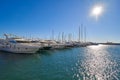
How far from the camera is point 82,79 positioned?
603 inches

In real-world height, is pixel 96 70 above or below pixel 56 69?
below

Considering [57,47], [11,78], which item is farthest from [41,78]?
[57,47]

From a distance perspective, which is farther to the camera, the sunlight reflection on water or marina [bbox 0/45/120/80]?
the sunlight reflection on water

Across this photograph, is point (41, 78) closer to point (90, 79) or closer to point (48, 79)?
point (48, 79)

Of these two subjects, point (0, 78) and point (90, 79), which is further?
point (90, 79)

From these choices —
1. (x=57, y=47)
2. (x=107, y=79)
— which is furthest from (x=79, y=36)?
(x=107, y=79)

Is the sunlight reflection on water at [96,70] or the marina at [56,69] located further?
the sunlight reflection on water at [96,70]

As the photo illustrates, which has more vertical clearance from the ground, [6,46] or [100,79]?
[6,46]

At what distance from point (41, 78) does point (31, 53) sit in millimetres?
22552

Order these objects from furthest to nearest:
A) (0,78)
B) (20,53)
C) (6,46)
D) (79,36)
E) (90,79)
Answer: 1. (79,36)
2. (6,46)
3. (20,53)
4. (90,79)
5. (0,78)

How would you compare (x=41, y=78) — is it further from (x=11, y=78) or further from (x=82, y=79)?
(x=82, y=79)

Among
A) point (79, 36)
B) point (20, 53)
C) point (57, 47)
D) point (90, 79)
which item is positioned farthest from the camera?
point (79, 36)

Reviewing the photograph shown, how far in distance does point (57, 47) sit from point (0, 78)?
44.3 m

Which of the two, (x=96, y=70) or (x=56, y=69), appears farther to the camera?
(x=96, y=70)
